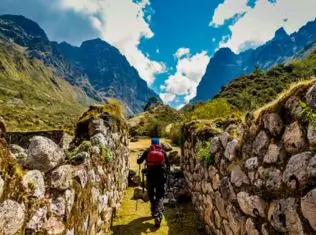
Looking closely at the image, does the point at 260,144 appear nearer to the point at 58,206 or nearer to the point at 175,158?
the point at 58,206

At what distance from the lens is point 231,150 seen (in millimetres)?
5906

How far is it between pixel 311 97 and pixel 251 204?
72.9 inches

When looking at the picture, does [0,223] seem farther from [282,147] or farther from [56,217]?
[282,147]

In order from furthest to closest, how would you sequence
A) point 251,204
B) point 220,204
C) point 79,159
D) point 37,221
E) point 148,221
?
point 148,221
point 220,204
point 79,159
point 251,204
point 37,221

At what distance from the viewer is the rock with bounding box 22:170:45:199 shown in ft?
12.0

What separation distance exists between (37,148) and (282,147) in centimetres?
307

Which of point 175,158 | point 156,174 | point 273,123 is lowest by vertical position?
point 273,123

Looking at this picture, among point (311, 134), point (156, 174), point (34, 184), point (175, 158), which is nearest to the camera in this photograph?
point (311, 134)

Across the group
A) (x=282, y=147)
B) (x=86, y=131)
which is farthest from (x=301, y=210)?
(x=86, y=131)

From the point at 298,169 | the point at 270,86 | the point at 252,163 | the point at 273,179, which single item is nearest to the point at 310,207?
the point at 298,169

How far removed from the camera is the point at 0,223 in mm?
2967

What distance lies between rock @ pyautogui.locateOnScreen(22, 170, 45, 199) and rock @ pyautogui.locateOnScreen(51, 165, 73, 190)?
1.11 ft

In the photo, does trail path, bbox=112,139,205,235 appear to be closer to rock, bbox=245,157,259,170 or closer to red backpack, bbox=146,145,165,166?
red backpack, bbox=146,145,165,166

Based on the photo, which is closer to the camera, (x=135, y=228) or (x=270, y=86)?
(x=135, y=228)
